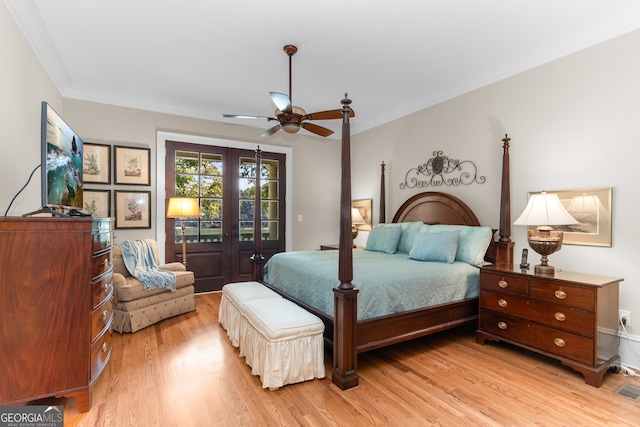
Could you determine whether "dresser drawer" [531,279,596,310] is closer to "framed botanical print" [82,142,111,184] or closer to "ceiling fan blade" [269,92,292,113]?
"ceiling fan blade" [269,92,292,113]

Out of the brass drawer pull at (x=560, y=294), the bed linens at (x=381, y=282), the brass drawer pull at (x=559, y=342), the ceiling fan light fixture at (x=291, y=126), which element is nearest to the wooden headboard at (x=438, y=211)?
the bed linens at (x=381, y=282)

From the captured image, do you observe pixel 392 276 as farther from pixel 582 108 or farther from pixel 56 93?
pixel 56 93

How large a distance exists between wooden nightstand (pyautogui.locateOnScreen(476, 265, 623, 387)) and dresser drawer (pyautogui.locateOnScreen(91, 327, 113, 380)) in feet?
10.1

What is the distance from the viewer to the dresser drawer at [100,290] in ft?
6.73

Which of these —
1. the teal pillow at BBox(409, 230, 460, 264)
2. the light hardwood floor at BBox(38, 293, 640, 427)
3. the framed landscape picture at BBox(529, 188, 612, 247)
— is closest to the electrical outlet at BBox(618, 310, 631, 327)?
the light hardwood floor at BBox(38, 293, 640, 427)

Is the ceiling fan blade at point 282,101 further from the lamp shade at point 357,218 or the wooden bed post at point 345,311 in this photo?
the lamp shade at point 357,218

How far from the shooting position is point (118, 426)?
6.11 ft

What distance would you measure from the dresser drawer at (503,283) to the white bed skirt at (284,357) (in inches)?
65.5

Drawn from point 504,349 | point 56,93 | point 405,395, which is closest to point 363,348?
point 405,395

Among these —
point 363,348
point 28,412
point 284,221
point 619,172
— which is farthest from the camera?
point 284,221

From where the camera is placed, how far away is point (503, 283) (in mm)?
2908

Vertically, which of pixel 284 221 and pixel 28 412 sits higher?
pixel 284 221

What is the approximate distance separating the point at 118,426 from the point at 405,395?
68.4 inches

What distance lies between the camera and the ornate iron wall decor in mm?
3949
